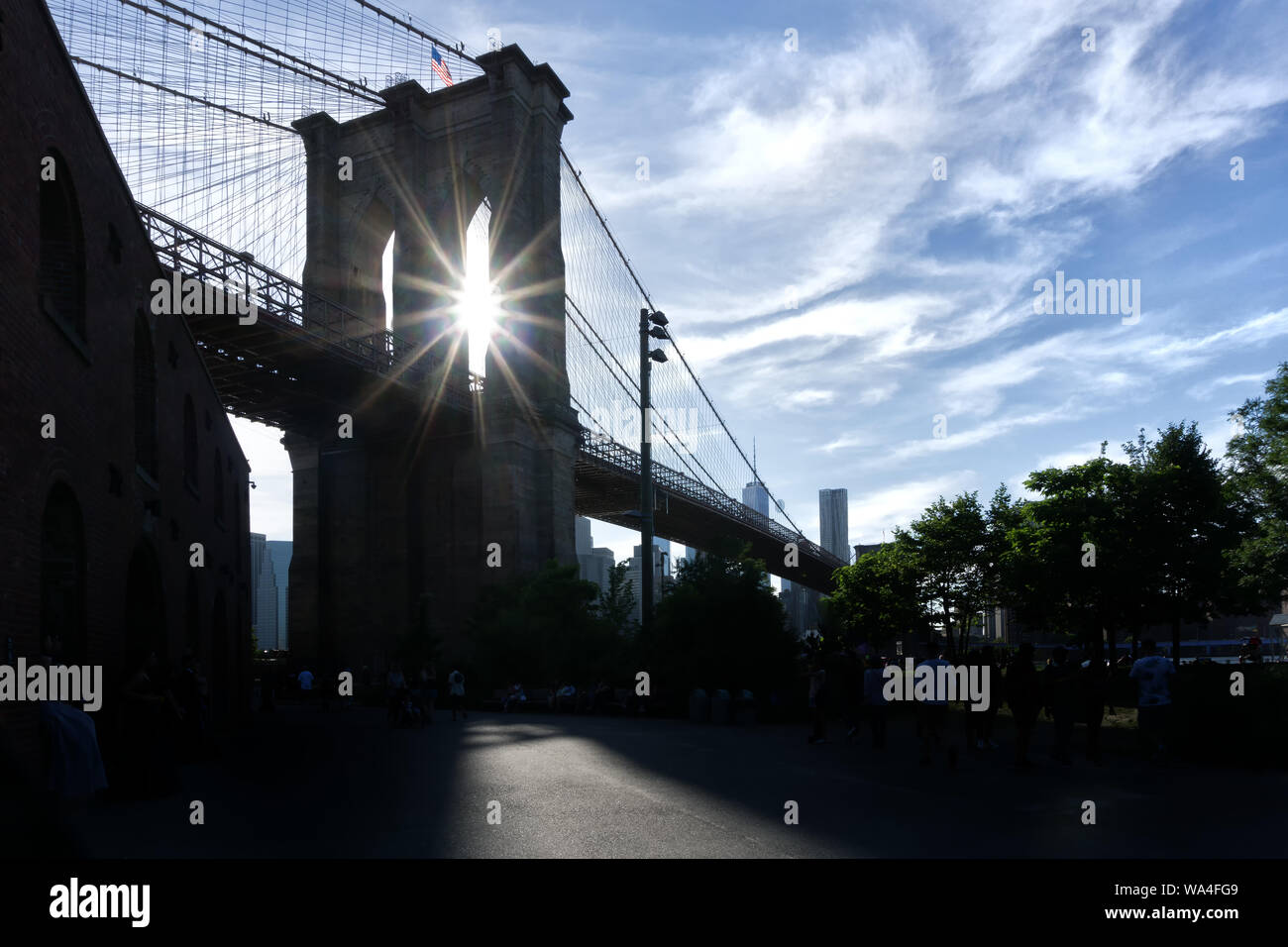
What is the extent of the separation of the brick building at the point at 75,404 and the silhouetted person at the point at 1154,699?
38.4 ft

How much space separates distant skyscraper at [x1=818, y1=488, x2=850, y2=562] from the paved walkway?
5823 inches

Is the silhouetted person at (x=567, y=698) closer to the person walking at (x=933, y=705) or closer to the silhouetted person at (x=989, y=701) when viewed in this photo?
the silhouetted person at (x=989, y=701)

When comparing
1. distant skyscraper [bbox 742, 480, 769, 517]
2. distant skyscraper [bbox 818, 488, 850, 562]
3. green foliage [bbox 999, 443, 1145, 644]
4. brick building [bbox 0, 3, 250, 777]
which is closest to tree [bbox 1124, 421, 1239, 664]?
green foliage [bbox 999, 443, 1145, 644]

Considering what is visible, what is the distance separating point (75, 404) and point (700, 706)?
14.9 metres

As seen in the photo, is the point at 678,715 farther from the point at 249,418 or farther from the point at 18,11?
the point at 249,418

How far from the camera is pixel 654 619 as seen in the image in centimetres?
2559

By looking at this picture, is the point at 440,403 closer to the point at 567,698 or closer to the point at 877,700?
the point at 567,698

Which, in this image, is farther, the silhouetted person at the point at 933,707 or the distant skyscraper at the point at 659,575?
the distant skyscraper at the point at 659,575

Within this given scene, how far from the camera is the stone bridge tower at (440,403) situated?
46.4m

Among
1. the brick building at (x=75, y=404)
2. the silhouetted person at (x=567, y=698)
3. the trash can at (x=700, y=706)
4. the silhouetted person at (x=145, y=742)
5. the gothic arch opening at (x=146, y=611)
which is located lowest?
the silhouetted person at (x=567, y=698)

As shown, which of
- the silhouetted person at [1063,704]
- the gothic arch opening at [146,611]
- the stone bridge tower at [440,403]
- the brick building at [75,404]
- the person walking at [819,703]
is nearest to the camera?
the brick building at [75,404]

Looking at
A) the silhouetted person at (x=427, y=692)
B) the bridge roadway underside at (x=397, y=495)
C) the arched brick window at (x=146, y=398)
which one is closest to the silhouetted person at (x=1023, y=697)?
the arched brick window at (x=146, y=398)
